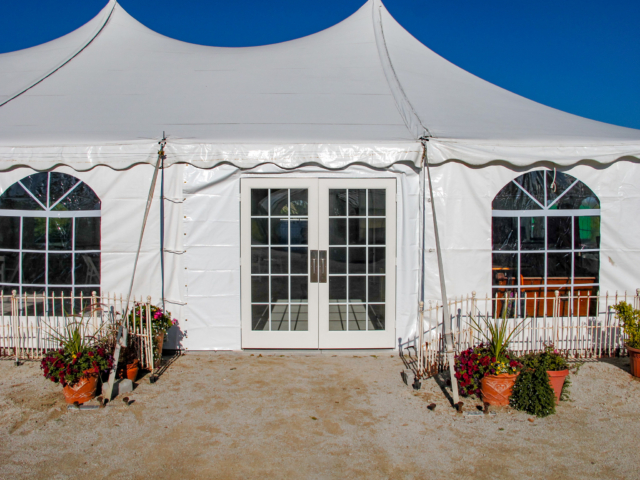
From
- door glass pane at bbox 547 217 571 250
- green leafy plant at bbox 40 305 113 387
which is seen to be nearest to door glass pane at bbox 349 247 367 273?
door glass pane at bbox 547 217 571 250

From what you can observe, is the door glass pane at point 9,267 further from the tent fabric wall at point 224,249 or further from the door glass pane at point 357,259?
the door glass pane at point 357,259

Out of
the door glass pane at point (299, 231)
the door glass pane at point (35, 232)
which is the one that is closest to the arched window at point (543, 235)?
the door glass pane at point (299, 231)

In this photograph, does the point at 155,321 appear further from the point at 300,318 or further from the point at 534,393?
the point at 534,393

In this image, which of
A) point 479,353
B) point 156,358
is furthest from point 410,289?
point 156,358

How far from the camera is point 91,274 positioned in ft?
17.5

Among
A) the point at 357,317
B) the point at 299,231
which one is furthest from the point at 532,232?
the point at 299,231

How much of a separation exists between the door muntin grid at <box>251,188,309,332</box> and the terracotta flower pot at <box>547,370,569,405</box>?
2.61 metres

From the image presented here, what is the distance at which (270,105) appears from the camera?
5.73 metres

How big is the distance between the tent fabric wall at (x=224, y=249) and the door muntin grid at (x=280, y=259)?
214mm

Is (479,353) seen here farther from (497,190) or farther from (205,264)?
(205,264)

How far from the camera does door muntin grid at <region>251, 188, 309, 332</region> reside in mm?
5289

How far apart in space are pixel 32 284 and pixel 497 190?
18.3 ft

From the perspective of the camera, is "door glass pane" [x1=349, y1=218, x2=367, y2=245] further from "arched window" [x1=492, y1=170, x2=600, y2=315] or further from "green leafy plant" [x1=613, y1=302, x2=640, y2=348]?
"green leafy plant" [x1=613, y1=302, x2=640, y2=348]

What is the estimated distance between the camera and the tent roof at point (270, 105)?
4957 mm
